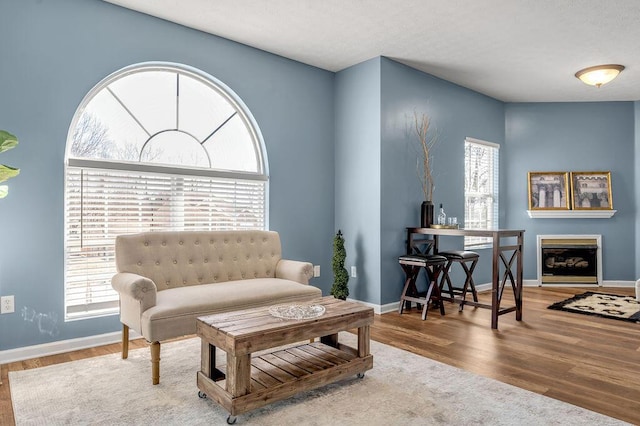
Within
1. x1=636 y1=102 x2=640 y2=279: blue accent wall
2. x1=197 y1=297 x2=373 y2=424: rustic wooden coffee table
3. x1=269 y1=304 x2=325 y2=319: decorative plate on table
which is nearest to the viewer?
x1=197 y1=297 x2=373 y2=424: rustic wooden coffee table

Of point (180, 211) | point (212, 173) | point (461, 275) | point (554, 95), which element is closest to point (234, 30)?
point (212, 173)

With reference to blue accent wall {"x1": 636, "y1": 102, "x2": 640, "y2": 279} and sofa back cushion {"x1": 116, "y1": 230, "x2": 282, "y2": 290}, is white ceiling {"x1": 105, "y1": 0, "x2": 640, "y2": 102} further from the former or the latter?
sofa back cushion {"x1": 116, "y1": 230, "x2": 282, "y2": 290}

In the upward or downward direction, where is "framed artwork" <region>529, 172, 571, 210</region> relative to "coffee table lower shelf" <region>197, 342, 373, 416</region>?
upward

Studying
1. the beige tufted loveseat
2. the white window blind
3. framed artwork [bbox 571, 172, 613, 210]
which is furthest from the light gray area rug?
framed artwork [bbox 571, 172, 613, 210]

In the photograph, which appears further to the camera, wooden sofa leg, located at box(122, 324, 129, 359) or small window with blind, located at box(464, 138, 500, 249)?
small window with blind, located at box(464, 138, 500, 249)

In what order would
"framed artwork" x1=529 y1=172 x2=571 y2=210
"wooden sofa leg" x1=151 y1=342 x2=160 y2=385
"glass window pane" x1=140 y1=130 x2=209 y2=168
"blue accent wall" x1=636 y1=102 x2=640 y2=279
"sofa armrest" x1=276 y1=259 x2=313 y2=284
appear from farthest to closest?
"framed artwork" x1=529 y1=172 x2=571 y2=210 → "blue accent wall" x1=636 y1=102 x2=640 y2=279 → "glass window pane" x1=140 y1=130 x2=209 y2=168 → "sofa armrest" x1=276 y1=259 x2=313 y2=284 → "wooden sofa leg" x1=151 y1=342 x2=160 y2=385

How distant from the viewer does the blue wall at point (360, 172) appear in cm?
446

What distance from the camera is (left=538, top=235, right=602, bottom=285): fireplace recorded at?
20.3 feet

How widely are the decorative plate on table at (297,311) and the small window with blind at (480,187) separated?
3653 mm

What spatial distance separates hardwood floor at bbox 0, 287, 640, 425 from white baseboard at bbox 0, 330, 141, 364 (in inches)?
2.6

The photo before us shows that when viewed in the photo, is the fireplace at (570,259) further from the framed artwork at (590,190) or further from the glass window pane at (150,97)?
the glass window pane at (150,97)

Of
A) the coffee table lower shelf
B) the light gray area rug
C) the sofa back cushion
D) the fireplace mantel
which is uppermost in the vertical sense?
the fireplace mantel

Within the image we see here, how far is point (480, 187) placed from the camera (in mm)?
5980

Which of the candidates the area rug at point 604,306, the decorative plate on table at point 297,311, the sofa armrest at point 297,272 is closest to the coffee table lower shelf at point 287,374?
the decorative plate on table at point 297,311
